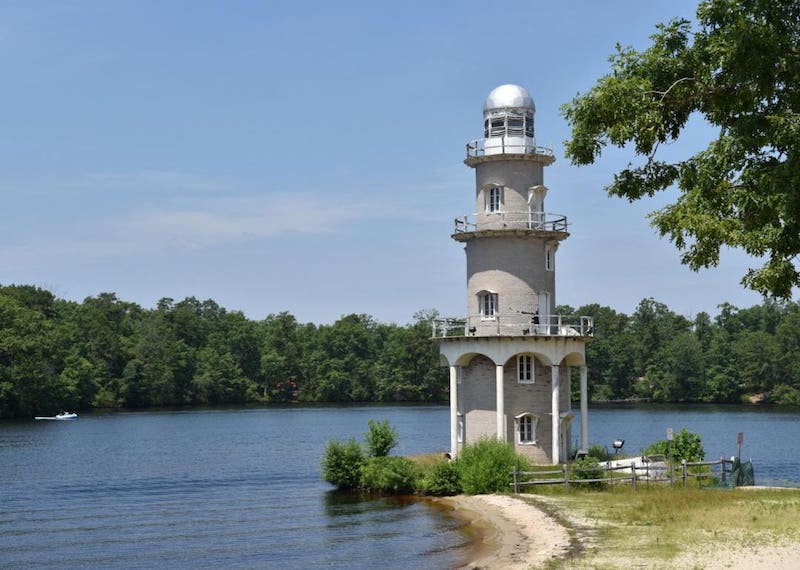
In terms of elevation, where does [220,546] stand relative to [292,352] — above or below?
below

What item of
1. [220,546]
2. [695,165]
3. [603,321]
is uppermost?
[603,321]

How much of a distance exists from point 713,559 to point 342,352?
15100 cm

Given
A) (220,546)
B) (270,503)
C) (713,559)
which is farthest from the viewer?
(270,503)

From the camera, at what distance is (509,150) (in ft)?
172

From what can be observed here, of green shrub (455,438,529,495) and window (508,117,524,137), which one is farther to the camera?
window (508,117,524,137)

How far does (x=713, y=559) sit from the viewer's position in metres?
28.2

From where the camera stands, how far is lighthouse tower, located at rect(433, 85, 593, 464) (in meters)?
51.3

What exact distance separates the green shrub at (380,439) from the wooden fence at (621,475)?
25.1ft

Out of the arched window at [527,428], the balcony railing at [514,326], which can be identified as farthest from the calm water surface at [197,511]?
the balcony railing at [514,326]

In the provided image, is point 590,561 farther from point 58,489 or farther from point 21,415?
point 21,415

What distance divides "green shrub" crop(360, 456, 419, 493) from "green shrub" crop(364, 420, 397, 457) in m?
0.57

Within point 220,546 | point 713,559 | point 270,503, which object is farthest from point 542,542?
point 270,503

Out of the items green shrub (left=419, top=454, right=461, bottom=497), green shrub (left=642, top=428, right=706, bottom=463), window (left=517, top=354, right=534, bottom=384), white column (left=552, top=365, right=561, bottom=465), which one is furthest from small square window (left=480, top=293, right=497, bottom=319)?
green shrub (left=642, top=428, right=706, bottom=463)

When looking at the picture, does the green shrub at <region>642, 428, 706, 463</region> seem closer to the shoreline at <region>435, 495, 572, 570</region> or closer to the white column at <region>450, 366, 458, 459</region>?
the white column at <region>450, 366, 458, 459</region>
